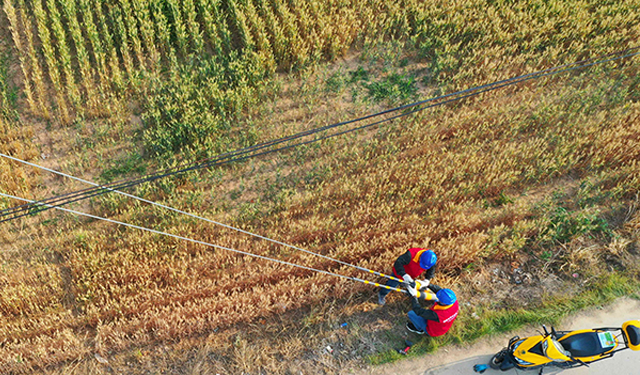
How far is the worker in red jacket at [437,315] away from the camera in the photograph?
502 centimetres

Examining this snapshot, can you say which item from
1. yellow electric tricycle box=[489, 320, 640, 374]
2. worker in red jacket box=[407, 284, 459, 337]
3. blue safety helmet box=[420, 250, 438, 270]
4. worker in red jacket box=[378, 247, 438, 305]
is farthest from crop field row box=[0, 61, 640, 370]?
yellow electric tricycle box=[489, 320, 640, 374]

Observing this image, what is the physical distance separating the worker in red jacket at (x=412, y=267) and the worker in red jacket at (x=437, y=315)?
227mm

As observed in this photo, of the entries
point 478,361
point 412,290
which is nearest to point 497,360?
point 478,361

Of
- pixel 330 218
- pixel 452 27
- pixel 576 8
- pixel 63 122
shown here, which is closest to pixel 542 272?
pixel 330 218

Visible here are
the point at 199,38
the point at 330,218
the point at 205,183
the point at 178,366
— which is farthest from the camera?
the point at 199,38

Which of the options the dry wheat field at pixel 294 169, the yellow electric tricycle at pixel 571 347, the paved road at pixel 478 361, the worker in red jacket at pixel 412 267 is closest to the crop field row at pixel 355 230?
the dry wheat field at pixel 294 169

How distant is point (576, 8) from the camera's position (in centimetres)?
902

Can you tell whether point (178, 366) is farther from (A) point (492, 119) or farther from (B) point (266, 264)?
(A) point (492, 119)

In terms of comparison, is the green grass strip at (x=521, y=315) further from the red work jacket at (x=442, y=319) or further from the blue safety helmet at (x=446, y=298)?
the blue safety helmet at (x=446, y=298)

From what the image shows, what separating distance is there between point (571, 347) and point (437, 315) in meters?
1.62

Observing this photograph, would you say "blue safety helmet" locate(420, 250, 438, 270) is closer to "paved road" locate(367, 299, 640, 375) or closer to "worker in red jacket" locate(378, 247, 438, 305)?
"worker in red jacket" locate(378, 247, 438, 305)

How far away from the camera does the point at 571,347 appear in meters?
4.92

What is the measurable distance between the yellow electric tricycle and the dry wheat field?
71 cm

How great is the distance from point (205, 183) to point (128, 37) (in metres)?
3.72
